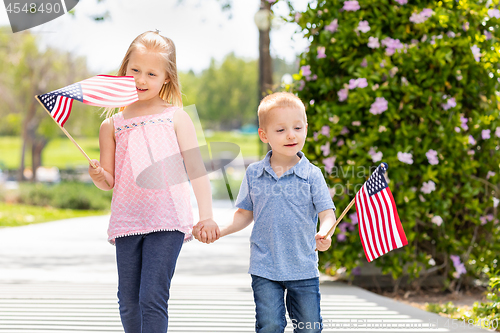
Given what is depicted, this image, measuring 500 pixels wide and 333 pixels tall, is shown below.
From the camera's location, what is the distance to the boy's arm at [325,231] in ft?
9.11

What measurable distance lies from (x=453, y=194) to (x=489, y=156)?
53 cm

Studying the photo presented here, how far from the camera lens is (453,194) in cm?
536

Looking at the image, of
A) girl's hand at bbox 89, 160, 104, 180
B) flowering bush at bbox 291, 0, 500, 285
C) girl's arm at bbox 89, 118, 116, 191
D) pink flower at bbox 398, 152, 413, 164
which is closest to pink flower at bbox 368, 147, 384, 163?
flowering bush at bbox 291, 0, 500, 285

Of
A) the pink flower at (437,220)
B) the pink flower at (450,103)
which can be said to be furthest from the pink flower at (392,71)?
the pink flower at (437,220)

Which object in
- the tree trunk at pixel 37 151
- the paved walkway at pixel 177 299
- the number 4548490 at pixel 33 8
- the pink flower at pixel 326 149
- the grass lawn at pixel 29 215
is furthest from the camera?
the tree trunk at pixel 37 151

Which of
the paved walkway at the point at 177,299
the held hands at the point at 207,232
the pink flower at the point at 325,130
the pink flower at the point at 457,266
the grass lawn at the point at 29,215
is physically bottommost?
the grass lawn at the point at 29,215

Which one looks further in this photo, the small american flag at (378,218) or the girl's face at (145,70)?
the girl's face at (145,70)

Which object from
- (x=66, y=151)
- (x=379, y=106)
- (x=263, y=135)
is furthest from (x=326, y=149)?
(x=66, y=151)

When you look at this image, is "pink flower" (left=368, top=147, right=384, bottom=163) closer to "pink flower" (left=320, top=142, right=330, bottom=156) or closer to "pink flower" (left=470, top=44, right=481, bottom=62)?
"pink flower" (left=320, top=142, right=330, bottom=156)

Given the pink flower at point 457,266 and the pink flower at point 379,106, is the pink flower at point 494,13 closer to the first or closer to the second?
the pink flower at point 379,106

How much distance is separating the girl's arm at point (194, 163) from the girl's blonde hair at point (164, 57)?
0.16 metres

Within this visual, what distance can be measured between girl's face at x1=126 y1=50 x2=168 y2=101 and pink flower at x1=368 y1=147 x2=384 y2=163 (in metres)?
2.65

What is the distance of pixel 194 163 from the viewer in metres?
3.06

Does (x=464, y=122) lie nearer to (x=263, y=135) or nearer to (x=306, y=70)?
(x=306, y=70)
